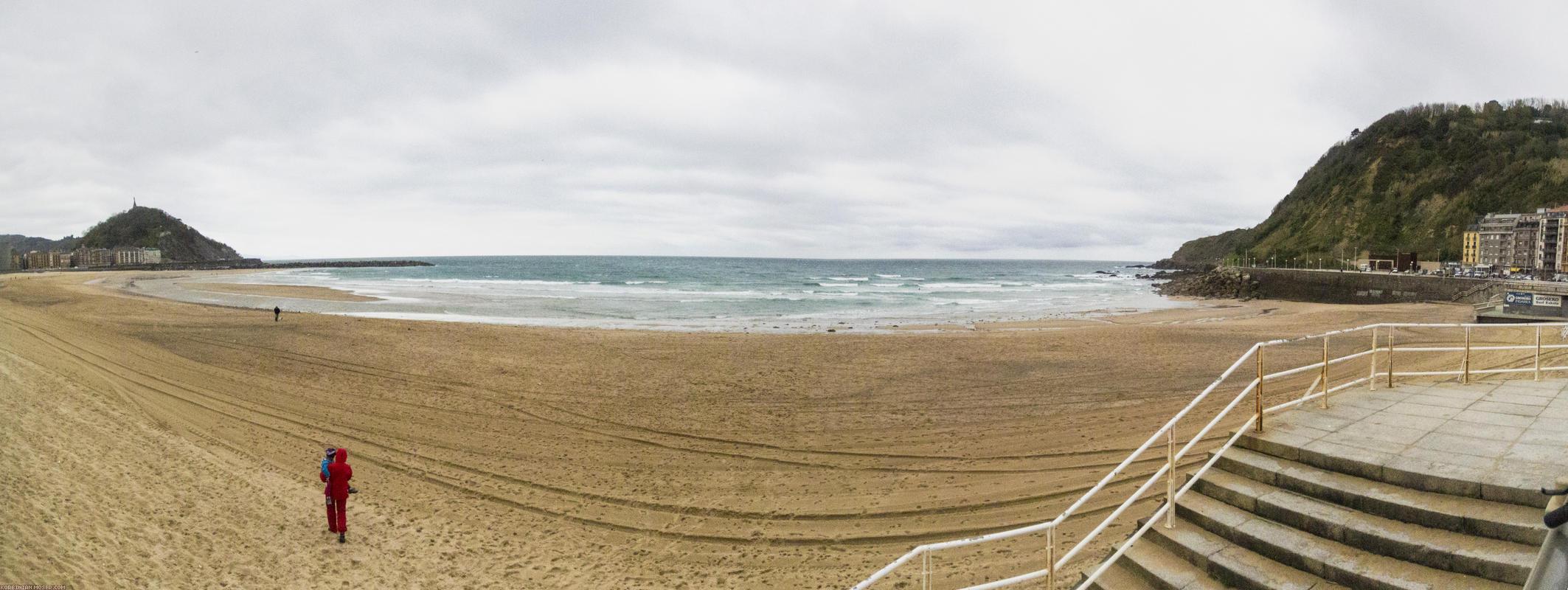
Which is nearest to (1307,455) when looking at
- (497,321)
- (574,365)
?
(574,365)

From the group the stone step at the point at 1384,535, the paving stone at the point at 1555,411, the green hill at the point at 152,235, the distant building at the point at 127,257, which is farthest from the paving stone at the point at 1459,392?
the green hill at the point at 152,235

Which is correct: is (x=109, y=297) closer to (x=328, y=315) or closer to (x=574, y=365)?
(x=328, y=315)

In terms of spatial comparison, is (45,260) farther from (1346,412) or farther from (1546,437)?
(1546,437)

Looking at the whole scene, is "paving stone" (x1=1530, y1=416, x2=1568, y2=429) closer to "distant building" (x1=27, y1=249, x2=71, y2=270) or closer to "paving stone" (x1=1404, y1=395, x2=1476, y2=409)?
"paving stone" (x1=1404, y1=395, x2=1476, y2=409)

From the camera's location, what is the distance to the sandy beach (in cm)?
683

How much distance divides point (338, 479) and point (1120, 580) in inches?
308

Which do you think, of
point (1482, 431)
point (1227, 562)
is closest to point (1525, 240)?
point (1482, 431)

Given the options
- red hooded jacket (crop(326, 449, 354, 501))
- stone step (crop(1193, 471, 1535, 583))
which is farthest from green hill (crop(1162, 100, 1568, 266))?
red hooded jacket (crop(326, 449, 354, 501))

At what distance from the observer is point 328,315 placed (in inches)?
1168

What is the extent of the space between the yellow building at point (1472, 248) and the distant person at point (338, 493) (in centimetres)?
9640

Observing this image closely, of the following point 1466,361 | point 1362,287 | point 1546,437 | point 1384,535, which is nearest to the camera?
point 1384,535

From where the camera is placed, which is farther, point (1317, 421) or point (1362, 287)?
point (1362, 287)

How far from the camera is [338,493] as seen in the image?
7562 millimetres

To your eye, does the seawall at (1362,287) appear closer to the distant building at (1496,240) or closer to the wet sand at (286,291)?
the distant building at (1496,240)
